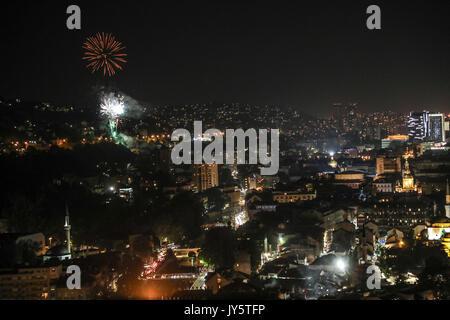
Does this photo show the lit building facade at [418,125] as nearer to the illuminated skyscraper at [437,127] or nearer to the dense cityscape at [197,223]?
the illuminated skyscraper at [437,127]

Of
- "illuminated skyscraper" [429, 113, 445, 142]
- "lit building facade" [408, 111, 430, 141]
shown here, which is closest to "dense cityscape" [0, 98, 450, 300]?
"illuminated skyscraper" [429, 113, 445, 142]

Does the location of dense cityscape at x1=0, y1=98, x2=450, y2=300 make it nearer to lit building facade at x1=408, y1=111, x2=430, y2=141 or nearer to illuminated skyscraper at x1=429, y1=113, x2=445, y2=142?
illuminated skyscraper at x1=429, y1=113, x2=445, y2=142

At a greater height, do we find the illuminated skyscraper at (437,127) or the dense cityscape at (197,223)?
the illuminated skyscraper at (437,127)

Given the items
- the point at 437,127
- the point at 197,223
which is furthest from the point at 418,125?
the point at 197,223

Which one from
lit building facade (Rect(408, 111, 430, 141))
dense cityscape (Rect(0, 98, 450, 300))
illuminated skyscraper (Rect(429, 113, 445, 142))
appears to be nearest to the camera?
dense cityscape (Rect(0, 98, 450, 300))

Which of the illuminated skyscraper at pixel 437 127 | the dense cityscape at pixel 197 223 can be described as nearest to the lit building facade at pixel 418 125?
the illuminated skyscraper at pixel 437 127

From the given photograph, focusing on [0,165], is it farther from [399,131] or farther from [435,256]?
[399,131]

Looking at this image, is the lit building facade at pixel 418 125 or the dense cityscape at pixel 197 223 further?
the lit building facade at pixel 418 125

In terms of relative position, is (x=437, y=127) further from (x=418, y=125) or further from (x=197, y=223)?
(x=197, y=223)

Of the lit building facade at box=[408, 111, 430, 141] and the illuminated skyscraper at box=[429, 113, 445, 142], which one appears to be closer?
the illuminated skyscraper at box=[429, 113, 445, 142]

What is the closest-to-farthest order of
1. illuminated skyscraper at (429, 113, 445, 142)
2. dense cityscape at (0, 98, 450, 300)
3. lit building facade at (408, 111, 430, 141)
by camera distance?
dense cityscape at (0, 98, 450, 300) → illuminated skyscraper at (429, 113, 445, 142) → lit building facade at (408, 111, 430, 141)
